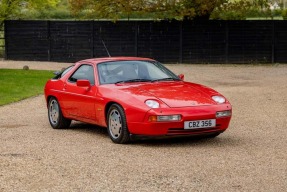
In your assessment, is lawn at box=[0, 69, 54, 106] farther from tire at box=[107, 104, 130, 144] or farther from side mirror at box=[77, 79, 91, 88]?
tire at box=[107, 104, 130, 144]

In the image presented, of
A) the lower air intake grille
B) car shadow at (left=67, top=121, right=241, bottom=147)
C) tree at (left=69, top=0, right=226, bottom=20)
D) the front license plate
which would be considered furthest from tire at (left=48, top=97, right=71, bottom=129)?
tree at (left=69, top=0, right=226, bottom=20)

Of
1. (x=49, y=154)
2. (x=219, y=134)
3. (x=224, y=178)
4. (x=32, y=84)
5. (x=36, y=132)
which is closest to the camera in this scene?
(x=224, y=178)

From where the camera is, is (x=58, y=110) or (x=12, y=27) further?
(x=12, y=27)

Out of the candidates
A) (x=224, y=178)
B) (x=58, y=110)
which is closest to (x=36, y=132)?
(x=58, y=110)

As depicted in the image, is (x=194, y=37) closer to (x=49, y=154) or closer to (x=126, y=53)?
(x=126, y=53)

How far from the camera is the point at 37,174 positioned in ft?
27.3

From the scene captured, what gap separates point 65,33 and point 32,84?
13.4 metres

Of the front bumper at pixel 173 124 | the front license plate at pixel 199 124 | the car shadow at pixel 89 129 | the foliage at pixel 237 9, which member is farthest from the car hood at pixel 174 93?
the foliage at pixel 237 9

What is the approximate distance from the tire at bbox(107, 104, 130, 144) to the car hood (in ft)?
1.13

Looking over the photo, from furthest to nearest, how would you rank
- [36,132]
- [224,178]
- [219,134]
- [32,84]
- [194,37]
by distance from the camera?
1. [194,37]
2. [32,84]
3. [36,132]
4. [219,134]
5. [224,178]

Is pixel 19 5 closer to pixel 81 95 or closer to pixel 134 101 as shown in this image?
pixel 81 95

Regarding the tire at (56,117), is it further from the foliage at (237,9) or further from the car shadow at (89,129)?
the foliage at (237,9)

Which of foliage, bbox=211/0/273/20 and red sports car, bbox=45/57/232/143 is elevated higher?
Answer: foliage, bbox=211/0/273/20

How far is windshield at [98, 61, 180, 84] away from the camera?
37.9 feet
